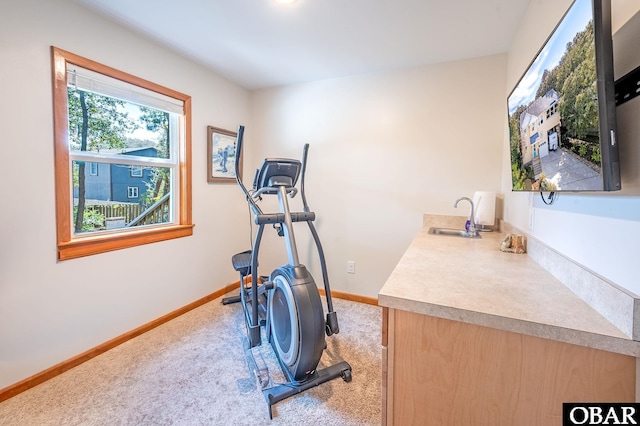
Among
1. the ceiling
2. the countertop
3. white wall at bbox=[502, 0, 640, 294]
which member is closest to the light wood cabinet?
the countertop

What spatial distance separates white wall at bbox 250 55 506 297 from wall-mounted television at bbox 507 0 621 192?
4.17 feet

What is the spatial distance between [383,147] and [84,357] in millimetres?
2953

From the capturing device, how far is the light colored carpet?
1494mm

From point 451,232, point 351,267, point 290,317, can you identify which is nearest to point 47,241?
point 290,317

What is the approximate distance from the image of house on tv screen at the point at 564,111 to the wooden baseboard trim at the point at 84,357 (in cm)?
286

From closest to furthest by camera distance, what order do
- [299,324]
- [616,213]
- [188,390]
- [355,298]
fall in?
[616,213] → [299,324] → [188,390] → [355,298]

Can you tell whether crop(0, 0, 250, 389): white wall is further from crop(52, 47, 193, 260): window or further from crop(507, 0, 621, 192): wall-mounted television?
crop(507, 0, 621, 192): wall-mounted television

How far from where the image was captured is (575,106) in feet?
→ 2.79

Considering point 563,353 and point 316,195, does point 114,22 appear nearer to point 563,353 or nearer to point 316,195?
point 316,195

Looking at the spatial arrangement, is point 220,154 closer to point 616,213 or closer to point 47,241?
point 47,241

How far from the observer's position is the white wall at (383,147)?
2.48 meters

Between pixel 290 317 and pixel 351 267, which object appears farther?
pixel 351 267

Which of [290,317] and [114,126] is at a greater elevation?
[114,126]

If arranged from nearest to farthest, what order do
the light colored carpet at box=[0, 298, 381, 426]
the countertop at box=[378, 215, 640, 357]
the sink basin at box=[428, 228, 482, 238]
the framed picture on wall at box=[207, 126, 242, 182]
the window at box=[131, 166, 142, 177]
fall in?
1. the countertop at box=[378, 215, 640, 357]
2. the light colored carpet at box=[0, 298, 381, 426]
3. the sink basin at box=[428, 228, 482, 238]
4. the window at box=[131, 166, 142, 177]
5. the framed picture on wall at box=[207, 126, 242, 182]
